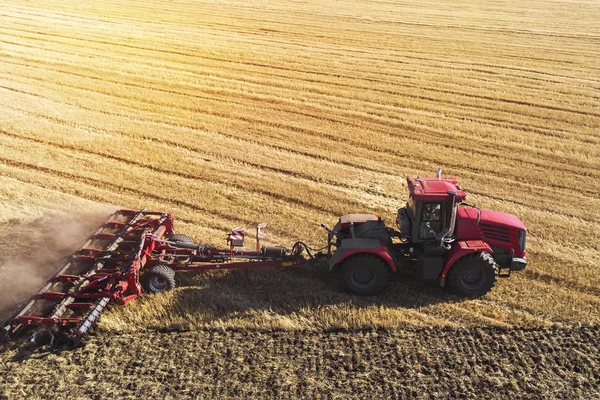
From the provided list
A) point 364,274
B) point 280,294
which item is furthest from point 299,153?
point 364,274

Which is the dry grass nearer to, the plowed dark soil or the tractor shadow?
the tractor shadow

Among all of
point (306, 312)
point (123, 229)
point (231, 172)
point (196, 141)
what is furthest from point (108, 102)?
point (306, 312)

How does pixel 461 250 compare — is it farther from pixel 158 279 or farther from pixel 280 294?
pixel 158 279

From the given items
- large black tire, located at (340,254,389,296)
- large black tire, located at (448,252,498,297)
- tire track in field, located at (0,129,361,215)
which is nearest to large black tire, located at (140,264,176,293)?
large black tire, located at (340,254,389,296)

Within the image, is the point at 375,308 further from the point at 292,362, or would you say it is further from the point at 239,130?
the point at 239,130

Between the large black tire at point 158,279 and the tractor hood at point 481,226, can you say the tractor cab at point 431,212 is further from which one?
the large black tire at point 158,279

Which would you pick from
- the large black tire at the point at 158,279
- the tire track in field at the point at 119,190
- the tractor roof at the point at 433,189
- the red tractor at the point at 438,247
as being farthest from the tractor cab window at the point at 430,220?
the large black tire at the point at 158,279
